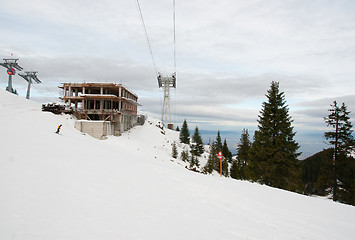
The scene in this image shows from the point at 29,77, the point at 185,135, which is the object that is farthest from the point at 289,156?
the point at 29,77

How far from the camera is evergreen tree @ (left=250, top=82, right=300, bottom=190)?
16781 mm

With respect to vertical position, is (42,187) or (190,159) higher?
(42,187)

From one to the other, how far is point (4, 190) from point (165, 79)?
4320cm

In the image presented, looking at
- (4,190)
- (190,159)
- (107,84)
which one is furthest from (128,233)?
(190,159)

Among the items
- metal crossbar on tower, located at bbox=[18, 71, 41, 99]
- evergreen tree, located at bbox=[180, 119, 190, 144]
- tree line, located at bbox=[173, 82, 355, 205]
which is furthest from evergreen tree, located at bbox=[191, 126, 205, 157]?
metal crossbar on tower, located at bbox=[18, 71, 41, 99]

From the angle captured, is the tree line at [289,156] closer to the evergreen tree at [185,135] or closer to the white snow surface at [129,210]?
the white snow surface at [129,210]

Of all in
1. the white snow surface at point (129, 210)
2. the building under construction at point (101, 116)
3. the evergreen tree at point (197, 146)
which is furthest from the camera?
the evergreen tree at point (197, 146)

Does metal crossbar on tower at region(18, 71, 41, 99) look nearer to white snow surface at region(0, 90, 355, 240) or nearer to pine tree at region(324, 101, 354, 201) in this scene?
white snow surface at region(0, 90, 355, 240)

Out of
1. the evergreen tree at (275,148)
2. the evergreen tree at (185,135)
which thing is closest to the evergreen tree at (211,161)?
the evergreen tree at (185,135)

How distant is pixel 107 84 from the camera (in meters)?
31.8

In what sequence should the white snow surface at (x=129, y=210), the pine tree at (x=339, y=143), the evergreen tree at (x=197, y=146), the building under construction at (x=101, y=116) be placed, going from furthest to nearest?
the evergreen tree at (x=197, y=146), the building under construction at (x=101, y=116), the pine tree at (x=339, y=143), the white snow surface at (x=129, y=210)

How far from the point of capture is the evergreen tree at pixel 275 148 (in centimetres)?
1678

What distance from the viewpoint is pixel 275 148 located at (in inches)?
672

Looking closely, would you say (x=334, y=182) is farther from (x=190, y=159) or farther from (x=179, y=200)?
(x=190, y=159)
